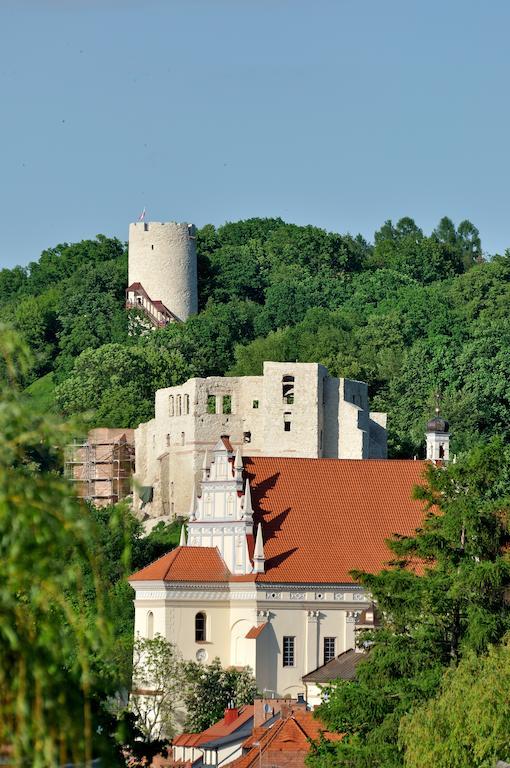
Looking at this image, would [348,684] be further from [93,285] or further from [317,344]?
[93,285]

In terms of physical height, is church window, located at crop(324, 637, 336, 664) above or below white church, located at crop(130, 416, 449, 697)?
below

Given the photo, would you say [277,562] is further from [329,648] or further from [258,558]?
[329,648]

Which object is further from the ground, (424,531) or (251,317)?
(251,317)

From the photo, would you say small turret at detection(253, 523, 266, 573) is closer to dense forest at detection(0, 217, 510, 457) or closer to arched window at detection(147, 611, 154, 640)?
arched window at detection(147, 611, 154, 640)

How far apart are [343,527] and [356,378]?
27.3m

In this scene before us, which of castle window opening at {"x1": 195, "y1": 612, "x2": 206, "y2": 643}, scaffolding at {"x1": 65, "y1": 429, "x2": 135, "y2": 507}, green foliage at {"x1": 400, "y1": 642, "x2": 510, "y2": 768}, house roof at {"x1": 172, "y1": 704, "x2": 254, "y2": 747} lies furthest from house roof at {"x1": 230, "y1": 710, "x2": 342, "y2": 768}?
scaffolding at {"x1": 65, "y1": 429, "x2": 135, "y2": 507}

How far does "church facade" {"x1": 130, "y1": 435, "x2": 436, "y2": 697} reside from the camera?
2571 inches

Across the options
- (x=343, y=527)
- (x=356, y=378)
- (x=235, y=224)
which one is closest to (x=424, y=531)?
(x=343, y=527)

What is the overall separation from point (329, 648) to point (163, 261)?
4580 centimetres

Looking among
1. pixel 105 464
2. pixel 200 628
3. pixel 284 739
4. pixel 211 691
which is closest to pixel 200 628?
pixel 200 628

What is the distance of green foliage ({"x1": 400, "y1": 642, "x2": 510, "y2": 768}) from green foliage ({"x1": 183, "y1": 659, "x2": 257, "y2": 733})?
18.8 m

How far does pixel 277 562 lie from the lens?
66938 mm

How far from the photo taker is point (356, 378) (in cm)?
9450

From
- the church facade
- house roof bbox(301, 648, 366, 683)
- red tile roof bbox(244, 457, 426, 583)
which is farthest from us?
red tile roof bbox(244, 457, 426, 583)
